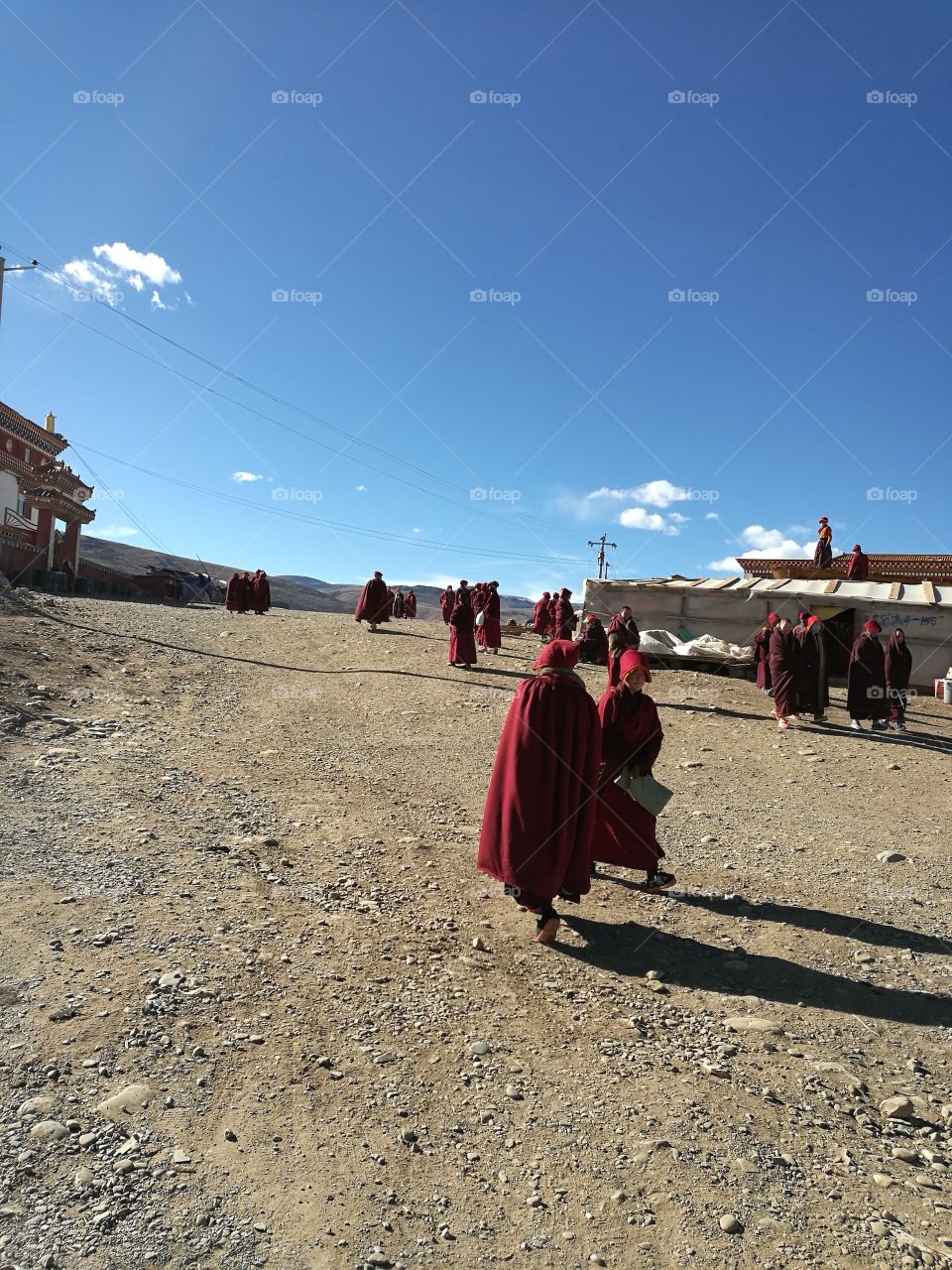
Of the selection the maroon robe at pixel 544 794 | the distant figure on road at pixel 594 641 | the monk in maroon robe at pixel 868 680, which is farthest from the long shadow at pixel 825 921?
the distant figure on road at pixel 594 641

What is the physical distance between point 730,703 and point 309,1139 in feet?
36.4

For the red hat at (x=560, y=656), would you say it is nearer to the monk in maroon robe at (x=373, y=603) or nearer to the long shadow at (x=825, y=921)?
the long shadow at (x=825, y=921)

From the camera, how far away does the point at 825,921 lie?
4770mm

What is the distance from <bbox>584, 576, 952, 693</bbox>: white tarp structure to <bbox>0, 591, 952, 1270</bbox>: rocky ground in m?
11.8

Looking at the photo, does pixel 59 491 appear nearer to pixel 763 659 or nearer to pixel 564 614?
pixel 564 614

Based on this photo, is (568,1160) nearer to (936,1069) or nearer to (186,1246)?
(186,1246)

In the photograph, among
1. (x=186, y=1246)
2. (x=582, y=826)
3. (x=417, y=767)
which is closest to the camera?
(x=186, y=1246)

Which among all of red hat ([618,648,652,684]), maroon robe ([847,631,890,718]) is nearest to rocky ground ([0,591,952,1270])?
red hat ([618,648,652,684])

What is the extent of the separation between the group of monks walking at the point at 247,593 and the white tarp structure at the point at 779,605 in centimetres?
944

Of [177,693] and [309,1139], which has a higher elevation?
[177,693]

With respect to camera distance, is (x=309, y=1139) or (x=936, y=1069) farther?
(x=936, y=1069)

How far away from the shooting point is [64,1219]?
7.22ft

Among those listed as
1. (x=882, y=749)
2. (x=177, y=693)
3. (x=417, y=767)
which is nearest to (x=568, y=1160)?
(x=417, y=767)

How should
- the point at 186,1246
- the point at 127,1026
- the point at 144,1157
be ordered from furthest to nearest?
the point at 127,1026 < the point at 144,1157 < the point at 186,1246
